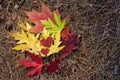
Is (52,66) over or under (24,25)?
under

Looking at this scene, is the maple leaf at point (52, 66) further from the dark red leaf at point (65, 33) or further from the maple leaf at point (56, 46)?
the dark red leaf at point (65, 33)

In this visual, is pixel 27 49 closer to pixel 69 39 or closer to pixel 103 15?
pixel 69 39

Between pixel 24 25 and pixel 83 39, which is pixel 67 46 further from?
pixel 24 25

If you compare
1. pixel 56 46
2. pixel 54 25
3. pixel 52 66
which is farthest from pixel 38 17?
pixel 52 66

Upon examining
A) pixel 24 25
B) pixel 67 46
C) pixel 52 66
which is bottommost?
pixel 52 66

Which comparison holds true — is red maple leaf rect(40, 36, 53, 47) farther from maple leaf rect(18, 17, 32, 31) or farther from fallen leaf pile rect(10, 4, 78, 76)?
maple leaf rect(18, 17, 32, 31)

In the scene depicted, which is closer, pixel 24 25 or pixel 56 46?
pixel 56 46
